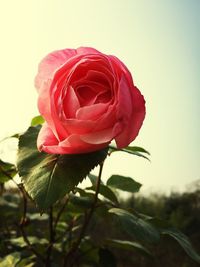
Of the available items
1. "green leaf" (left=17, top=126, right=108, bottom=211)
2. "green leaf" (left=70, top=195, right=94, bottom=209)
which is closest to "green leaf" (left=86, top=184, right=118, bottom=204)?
"green leaf" (left=70, top=195, right=94, bottom=209)

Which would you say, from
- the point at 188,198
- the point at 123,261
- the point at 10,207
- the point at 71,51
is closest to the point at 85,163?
the point at 71,51

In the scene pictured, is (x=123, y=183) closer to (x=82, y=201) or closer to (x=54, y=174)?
(x=82, y=201)

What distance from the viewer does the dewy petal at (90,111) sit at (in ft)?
1.64

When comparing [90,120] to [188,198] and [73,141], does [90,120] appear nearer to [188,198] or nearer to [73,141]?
[73,141]

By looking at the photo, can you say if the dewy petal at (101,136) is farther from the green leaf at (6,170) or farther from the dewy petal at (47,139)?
the green leaf at (6,170)

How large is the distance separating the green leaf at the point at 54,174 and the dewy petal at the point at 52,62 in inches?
4.2

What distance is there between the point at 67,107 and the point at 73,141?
0.05 metres

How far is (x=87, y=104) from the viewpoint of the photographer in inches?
20.7

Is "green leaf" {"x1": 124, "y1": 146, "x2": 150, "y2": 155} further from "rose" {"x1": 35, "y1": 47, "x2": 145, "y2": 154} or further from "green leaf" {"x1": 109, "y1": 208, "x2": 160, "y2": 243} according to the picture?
"rose" {"x1": 35, "y1": 47, "x2": 145, "y2": 154}

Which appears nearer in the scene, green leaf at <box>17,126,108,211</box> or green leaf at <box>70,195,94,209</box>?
green leaf at <box>17,126,108,211</box>

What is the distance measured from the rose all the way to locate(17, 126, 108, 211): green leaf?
3cm

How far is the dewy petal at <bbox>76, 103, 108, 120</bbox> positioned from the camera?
50 centimetres

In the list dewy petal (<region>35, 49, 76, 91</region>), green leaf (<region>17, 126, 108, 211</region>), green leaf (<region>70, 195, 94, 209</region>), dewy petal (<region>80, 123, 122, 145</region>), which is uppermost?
dewy petal (<region>35, 49, 76, 91</region>)

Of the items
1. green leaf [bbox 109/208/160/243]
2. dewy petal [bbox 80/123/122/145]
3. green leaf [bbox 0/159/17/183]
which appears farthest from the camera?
green leaf [bbox 0/159/17/183]
